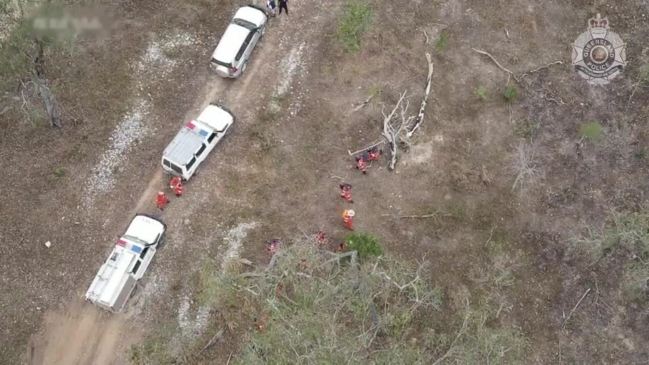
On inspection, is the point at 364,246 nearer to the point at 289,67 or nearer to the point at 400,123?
the point at 400,123

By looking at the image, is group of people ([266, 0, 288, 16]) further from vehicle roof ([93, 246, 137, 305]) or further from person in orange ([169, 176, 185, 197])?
vehicle roof ([93, 246, 137, 305])

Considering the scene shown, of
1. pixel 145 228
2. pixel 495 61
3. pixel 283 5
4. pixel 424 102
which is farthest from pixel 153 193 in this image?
pixel 495 61

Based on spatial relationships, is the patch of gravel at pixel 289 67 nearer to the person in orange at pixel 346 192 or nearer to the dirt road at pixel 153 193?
the dirt road at pixel 153 193

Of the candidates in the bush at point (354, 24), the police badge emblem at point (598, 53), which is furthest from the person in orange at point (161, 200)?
the police badge emblem at point (598, 53)

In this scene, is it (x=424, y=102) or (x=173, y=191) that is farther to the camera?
(x=424, y=102)

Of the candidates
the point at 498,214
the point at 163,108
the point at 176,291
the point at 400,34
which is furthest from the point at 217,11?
the point at 498,214
